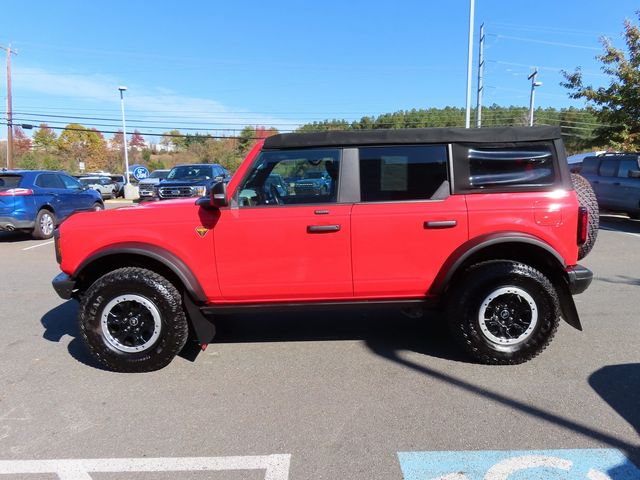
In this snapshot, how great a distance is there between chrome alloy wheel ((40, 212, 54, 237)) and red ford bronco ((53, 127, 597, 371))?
8.34 m

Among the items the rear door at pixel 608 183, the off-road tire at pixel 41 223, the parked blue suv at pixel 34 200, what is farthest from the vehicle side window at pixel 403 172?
the rear door at pixel 608 183

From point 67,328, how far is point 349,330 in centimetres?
299

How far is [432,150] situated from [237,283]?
77.5 inches

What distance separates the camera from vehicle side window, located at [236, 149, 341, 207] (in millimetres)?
3836

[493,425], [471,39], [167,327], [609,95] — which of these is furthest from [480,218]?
[471,39]

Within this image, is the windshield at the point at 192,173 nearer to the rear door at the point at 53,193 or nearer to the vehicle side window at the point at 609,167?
the rear door at the point at 53,193

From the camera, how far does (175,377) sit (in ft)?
12.3

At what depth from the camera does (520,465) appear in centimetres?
256

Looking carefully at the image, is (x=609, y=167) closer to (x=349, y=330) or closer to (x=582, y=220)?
(x=582, y=220)

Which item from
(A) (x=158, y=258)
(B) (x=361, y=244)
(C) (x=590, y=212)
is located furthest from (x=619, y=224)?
(A) (x=158, y=258)

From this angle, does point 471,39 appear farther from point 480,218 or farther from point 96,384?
point 96,384

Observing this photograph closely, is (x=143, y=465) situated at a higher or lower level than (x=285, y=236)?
lower

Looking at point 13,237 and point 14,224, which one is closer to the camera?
point 14,224

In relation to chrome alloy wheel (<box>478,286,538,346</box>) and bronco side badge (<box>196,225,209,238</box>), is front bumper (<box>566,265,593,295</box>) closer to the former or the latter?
chrome alloy wheel (<box>478,286,538,346</box>)
